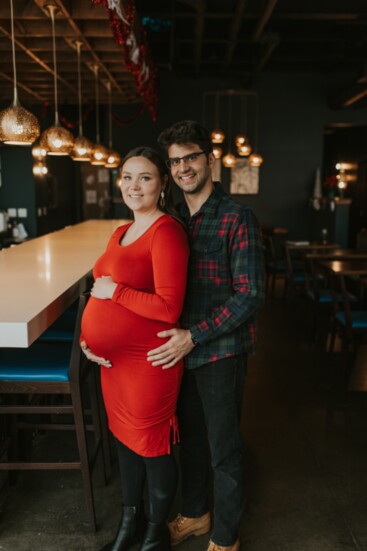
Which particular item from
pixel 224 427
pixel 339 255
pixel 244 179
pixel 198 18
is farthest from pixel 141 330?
pixel 244 179

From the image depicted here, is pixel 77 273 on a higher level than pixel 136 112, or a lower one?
lower

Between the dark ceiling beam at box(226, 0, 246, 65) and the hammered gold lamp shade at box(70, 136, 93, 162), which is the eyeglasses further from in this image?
the dark ceiling beam at box(226, 0, 246, 65)

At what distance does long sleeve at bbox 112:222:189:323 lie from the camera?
1835mm

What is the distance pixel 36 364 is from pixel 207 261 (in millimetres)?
972

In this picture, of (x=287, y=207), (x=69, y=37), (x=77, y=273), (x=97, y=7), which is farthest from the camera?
(x=287, y=207)

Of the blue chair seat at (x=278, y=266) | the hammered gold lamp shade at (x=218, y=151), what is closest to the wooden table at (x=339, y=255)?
the blue chair seat at (x=278, y=266)

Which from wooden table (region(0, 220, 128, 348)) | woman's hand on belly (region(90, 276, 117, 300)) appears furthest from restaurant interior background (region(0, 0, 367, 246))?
woman's hand on belly (region(90, 276, 117, 300))

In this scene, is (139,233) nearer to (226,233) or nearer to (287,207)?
(226,233)

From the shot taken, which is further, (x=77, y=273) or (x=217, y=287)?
(x=77, y=273)

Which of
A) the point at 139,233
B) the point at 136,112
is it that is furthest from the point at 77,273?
the point at 136,112

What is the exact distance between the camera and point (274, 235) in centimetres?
1055

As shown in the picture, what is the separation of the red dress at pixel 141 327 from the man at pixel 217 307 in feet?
0.26

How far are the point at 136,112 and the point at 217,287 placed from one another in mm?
9716

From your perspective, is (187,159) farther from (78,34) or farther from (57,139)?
(78,34)
